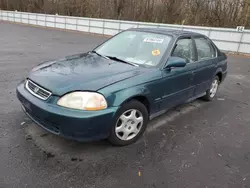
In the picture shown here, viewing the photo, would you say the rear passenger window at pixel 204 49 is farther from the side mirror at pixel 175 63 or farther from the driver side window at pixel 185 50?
the side mirror at pixel 175 63

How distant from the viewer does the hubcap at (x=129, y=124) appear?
2.89 m

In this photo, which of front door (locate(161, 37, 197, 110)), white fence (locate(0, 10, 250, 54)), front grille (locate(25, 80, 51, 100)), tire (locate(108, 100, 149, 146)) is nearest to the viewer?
front grille (locate(25, 80, 51, 100))

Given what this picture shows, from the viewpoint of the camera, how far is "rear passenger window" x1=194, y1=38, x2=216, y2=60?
4230 mm

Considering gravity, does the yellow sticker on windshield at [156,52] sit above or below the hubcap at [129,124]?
above

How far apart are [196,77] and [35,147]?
287 cm

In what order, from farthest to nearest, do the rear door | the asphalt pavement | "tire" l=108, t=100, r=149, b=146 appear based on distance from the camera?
1. the rear door
2. "tire" l=108, t=100, r=149, b=146
3. the asphalt pavement

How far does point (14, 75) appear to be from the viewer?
579 centimetres

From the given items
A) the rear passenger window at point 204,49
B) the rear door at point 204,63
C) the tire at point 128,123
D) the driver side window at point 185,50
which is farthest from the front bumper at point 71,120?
the rear passenger window at point 204,49

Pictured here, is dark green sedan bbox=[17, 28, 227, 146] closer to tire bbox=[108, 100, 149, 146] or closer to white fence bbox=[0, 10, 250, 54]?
tire bbox=[108, 100, 149, 146]

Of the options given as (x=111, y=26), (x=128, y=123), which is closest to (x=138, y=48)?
(x=128, y=123)

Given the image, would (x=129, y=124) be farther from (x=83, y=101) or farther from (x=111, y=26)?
(x=111, y=26)

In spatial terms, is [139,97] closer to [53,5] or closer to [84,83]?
[84,83]

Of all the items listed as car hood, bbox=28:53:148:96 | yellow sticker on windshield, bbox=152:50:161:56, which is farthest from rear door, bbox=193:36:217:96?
car hood, bbox=28:53:148:96

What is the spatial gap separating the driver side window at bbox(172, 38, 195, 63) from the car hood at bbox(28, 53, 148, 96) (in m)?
0.83
